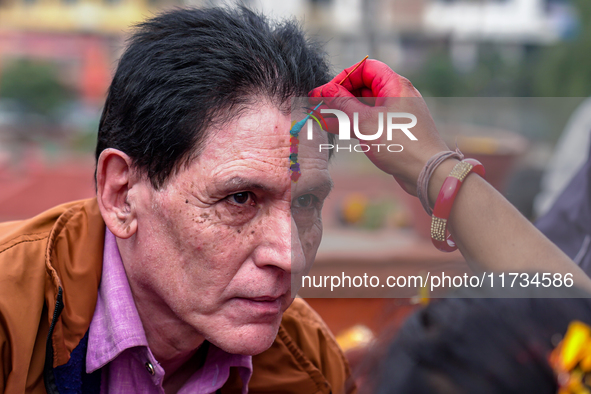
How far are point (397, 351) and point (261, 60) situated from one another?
1025mm

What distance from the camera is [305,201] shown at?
1.65m

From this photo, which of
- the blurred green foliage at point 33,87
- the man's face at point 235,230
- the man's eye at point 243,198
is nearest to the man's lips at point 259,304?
→ the man's face at point 235,230

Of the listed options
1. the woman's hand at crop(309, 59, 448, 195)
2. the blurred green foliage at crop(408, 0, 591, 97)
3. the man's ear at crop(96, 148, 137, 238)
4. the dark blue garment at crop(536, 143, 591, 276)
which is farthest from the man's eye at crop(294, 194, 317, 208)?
the blurred green foliage at crop(408, 0, 591, 97)

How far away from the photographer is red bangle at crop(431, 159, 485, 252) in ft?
4.46

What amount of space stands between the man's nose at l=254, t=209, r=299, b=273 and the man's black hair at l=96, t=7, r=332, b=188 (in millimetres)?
265

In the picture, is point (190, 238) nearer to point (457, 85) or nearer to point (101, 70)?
point (457, 85)

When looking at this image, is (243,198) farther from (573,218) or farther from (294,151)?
(573,218)

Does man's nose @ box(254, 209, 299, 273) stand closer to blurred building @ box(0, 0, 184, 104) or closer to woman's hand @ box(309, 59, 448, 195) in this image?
woman's hand @ box(309, 59, 448, 195)

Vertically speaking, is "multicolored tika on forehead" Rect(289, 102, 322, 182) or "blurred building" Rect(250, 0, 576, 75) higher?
"multicolored tika on forehead" Rect(289, 102, 322, 182)

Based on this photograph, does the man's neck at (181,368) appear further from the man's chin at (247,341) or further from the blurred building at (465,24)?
the blurred building at (465,24)

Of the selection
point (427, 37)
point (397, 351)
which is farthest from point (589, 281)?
point (427, 37)

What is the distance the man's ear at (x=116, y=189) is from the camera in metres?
1.67

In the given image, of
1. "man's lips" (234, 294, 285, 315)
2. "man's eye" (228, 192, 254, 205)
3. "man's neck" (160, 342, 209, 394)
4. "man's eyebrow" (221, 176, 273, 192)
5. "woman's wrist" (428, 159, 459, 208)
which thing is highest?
"woman's wrist" (428, 159, 459, 208)

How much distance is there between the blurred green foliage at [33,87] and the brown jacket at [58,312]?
672 inches
